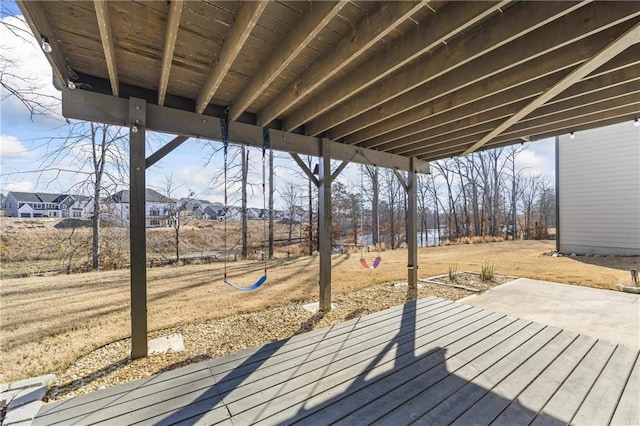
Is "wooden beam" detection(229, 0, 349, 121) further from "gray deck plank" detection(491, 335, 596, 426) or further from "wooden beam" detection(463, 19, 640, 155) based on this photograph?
"gray deck plank" detection(491, 335, 596, 426)

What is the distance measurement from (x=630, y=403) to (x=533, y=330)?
115cm

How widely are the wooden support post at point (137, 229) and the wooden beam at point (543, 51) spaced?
2.48 meters

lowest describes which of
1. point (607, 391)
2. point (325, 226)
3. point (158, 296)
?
point (158, 296)

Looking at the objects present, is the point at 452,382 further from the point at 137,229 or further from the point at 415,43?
the point at 137,229

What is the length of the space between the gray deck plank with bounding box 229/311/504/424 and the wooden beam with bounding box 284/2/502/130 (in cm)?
222

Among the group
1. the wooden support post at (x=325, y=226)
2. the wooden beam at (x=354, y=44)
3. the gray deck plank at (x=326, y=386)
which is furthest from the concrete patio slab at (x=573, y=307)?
the wooden beam at (x=354, y=44)

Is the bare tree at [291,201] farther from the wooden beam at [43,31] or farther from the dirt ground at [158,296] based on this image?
the wooden beam at [43,31]

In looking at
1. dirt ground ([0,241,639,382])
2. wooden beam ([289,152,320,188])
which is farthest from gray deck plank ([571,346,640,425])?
dirt ground ([0,241,639,382])

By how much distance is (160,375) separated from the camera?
2.07 metres

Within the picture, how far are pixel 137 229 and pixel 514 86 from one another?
3.40m

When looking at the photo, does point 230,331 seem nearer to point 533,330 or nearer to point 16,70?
point 533,330

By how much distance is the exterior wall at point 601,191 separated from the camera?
7863 mm

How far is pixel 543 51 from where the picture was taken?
5.67 feet

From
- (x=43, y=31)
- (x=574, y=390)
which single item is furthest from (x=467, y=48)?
(x=43, y=31)
